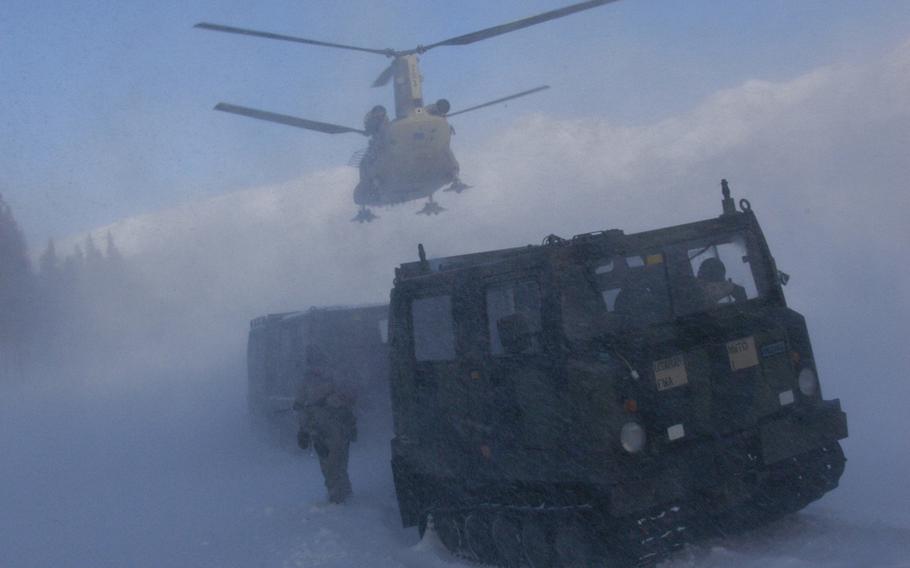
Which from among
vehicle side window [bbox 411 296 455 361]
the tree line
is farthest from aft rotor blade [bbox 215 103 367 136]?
the tree line

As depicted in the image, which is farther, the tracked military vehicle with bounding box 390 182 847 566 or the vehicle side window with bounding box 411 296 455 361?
the vehicle side window with bounding box 411 296 455 361

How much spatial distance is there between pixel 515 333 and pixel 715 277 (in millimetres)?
1622

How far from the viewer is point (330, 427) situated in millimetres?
8531

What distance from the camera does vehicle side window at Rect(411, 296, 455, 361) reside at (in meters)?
6.04

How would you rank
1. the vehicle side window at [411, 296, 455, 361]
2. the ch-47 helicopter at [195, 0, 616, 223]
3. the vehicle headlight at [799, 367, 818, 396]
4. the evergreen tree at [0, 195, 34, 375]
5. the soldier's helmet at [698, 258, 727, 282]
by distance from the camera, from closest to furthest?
the vehicle headlight at [799, 367, 818, 396]
the soldier's helmet at [698, 258, 727, 282]
the vehicle side window at [411, 296, 455, 361]
the ch-47 helicopter at [195, 0, 616, 223]
the evergreen tree at [0, 195, 34, 375]

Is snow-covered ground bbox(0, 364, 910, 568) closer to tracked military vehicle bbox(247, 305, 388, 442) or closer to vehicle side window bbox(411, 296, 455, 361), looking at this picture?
tracked military vehicle bbox(247, 305, 388, 442)

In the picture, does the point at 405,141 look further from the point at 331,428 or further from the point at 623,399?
the point at 623,399

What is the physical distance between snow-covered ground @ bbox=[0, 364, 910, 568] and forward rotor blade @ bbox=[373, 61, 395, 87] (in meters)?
8.30

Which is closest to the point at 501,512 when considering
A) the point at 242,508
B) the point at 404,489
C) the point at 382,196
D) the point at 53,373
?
the point at 404,489

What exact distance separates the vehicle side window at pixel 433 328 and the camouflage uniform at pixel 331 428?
2.46 metres

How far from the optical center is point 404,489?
6660 millimetres

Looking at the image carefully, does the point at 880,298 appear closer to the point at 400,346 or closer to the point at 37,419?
the point at 400,346

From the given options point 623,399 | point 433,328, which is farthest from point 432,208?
point 623,399

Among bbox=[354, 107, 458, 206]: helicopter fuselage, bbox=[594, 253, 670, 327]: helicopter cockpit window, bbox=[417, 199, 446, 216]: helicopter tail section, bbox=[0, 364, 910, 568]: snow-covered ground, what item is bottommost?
bbox=[0, 364, 910, 568]: snow-covered ground
